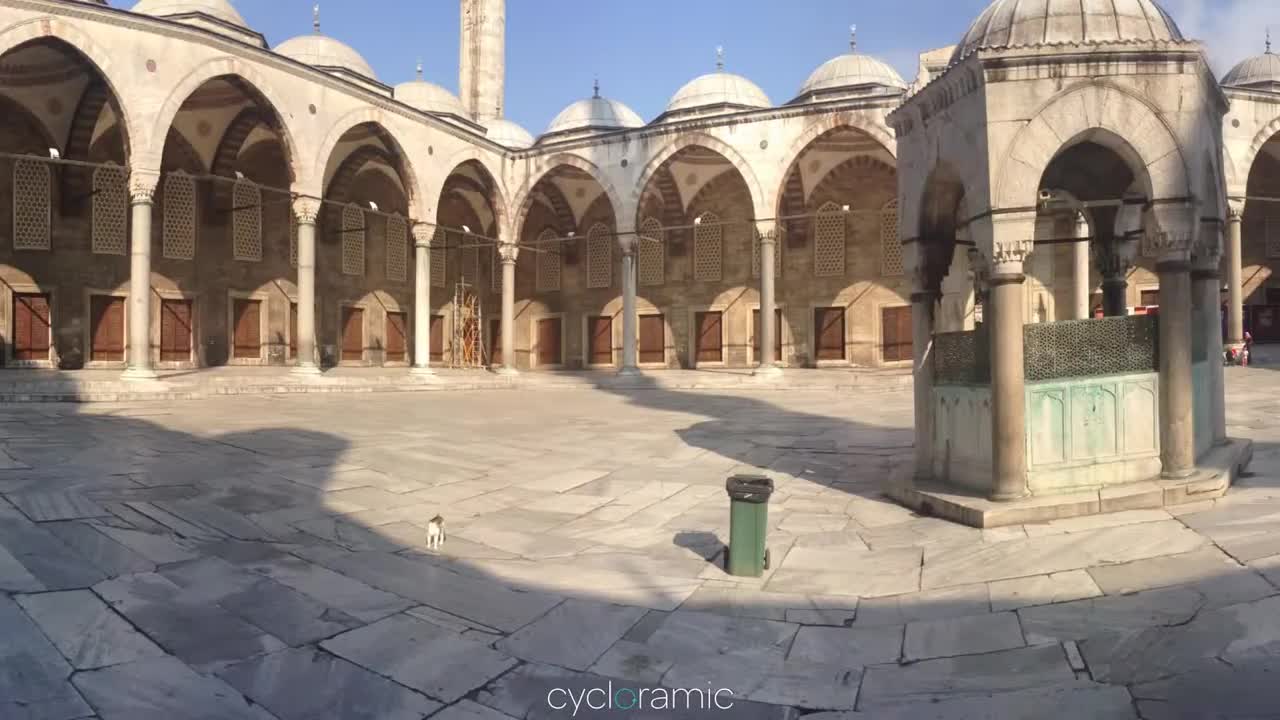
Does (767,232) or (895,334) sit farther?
(895,334)

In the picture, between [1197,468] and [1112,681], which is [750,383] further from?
[1112,681]

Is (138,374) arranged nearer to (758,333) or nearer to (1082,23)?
(1082,23)

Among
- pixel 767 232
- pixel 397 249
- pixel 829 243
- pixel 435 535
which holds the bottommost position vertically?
pixel 435 535

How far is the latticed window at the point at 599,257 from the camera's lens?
2328 centimetres

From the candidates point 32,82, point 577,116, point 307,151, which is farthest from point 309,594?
point 577,116

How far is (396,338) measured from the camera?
22094mm

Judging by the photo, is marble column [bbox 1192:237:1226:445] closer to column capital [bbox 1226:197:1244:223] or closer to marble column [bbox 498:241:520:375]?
column capital [bbox 1226:197:1244:223]

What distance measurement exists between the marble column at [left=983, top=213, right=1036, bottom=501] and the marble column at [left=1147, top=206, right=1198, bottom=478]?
2.59 feet

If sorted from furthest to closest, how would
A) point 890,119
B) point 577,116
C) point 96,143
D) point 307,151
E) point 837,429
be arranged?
point 577,116, point 96,143, point 307,151, point 837,429, point 890,119

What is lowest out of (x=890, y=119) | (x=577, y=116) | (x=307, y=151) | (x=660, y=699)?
(x=660, y=699)

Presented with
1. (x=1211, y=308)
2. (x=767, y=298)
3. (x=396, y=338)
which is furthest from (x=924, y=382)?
(x=396, y=338)

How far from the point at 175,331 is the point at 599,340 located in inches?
437

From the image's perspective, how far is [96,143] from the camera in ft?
53.4

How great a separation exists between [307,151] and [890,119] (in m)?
12.0
